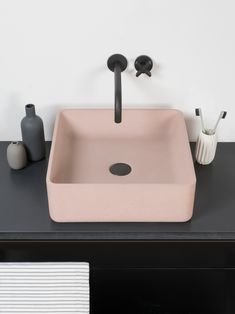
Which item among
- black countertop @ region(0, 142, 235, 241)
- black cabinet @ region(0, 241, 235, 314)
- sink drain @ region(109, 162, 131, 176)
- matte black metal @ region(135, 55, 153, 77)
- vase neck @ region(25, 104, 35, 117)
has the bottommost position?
black cabinet @ region(0, 241, 235, 314)

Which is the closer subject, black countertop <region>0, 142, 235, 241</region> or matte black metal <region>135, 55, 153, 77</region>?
black countertop <region>0, 142, 235, 241</region>

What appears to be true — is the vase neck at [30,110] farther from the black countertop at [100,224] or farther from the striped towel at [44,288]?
the striped towel at [44,288]

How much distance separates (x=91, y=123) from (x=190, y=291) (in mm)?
748

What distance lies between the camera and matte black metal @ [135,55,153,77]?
1.55 metres

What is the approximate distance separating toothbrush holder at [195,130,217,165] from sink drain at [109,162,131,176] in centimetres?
25

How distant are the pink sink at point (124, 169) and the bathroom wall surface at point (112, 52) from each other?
0.07 m

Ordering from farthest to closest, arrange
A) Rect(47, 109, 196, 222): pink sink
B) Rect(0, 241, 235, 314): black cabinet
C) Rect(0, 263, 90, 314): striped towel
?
Rect(0, 241, 235, 314): black cabinet → Rect(0, 263, 90, 314): striped towel → Rect(47, 109, 196, 222): pink sink

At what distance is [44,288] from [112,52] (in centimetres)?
A: 80

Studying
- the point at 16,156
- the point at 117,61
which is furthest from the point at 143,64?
the point at 16,156

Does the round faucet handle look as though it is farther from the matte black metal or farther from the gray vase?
the gray vase

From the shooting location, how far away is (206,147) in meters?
1.58

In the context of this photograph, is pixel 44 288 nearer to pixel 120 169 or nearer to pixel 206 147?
pixel 120 169

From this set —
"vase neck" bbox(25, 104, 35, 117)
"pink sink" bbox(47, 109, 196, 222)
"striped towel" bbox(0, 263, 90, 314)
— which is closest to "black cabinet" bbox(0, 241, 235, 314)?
"striped towel" bbox(0, 263, 90, 314)

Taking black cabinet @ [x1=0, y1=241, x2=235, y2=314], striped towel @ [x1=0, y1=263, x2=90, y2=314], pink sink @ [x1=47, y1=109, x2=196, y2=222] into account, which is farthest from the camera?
black cabinet @ [x1=0, y1=241, x2=235, y2=314]
